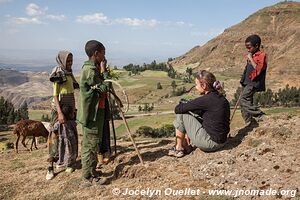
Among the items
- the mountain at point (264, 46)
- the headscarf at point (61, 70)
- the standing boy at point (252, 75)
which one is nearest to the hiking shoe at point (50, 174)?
the headscarf at point (61, 70)

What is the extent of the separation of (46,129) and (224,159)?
8.25m

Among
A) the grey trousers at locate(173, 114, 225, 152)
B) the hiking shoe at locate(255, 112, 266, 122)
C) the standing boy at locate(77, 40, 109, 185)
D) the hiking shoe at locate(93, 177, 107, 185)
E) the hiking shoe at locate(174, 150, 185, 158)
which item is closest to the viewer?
the standing boy at locate(77, 40, 109, 185)

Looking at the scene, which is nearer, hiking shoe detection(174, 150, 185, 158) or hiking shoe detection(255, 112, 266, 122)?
hiking shoe detection(174, 150, 185, 158)

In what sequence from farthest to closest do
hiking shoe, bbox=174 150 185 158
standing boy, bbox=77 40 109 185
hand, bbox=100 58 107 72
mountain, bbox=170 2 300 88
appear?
mountain, bbox=170 2 300 88, hiking shoe, bbox=174 150 185 158, hand, bbox=100 58 107 72, standing boy, bbox=77 40 109 185

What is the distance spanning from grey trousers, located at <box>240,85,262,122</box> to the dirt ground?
13.9 inches

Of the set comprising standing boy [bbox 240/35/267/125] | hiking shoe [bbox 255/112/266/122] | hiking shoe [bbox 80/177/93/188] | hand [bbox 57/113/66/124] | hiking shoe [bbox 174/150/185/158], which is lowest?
hiking shoe [bbox 80/177/93/188]

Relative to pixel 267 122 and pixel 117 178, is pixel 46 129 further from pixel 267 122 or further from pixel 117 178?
pixel 267 122

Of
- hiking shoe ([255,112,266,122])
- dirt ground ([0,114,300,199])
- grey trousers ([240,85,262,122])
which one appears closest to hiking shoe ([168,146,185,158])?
dirt ground ([0,114,300,199])

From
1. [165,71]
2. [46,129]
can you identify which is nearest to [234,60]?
[165,71]

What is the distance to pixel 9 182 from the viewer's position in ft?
30.3

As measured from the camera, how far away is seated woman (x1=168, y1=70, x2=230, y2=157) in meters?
7.90

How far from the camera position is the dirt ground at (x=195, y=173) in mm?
6777

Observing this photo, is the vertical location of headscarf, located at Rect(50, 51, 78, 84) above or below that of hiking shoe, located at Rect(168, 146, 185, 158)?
above

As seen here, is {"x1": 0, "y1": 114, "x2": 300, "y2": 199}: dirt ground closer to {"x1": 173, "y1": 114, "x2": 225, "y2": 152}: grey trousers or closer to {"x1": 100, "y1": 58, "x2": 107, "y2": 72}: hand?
{"x1": 173, "y1": 114, "x2": 225, "y2": 152}: grey trousers
